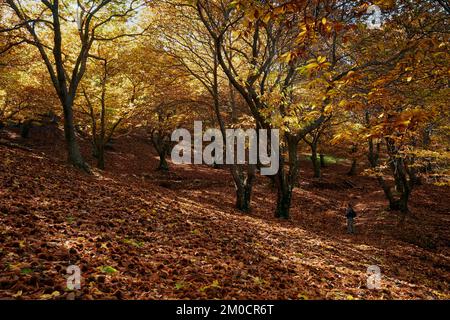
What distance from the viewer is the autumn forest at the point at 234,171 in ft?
14.0

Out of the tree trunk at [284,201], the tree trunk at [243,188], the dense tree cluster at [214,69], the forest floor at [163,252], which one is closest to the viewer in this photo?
the forest floor at [163,252]

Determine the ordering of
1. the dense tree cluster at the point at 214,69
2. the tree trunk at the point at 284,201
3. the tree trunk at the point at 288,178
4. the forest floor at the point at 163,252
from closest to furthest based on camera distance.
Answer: the forest floor at the point at 163,252
the dense tree cluster at the point at 214,69
the tree trunk at the point at 288,178
the tree trunk at the point at 284,201

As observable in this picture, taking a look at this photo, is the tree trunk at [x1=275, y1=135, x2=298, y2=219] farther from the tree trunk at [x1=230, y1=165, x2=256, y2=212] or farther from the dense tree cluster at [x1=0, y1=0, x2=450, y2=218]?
the tree trunk at [x1=230, y1=165, x2=256, y2=212]

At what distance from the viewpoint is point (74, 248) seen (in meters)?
4.94

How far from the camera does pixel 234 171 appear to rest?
14.7 meters

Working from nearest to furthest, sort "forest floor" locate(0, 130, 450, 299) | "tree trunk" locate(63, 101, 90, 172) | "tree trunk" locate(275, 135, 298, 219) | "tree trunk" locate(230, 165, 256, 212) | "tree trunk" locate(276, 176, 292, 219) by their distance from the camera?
"forest floor" locate(0, 130, 450, 299)
"tree trunk" locate(63, 101, 90, 172)
"tree trunk" locate(275, 135, 298, 219)
"tree trunk" locate(276, 176, 292, 219)
"tree trunk" locate(230, 165, 256, 212)

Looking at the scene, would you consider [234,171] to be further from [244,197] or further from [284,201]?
[284,201]

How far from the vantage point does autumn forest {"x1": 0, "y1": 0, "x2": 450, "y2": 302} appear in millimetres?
4266

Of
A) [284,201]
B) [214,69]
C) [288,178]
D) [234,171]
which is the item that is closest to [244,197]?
[234,171]

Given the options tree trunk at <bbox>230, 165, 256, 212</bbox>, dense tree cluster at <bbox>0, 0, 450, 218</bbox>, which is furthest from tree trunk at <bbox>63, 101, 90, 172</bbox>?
tree trunk at <bbox>230, 165, 256, 212</bbox>

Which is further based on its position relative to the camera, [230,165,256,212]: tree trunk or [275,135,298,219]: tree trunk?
[230,165,256,212]: tree trunk

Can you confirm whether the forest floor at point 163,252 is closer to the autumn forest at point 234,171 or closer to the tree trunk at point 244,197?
the autumn forest at point 234,171

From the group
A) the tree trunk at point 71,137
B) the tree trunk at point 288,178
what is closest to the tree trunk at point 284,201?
the tree trunk at point 288,178
